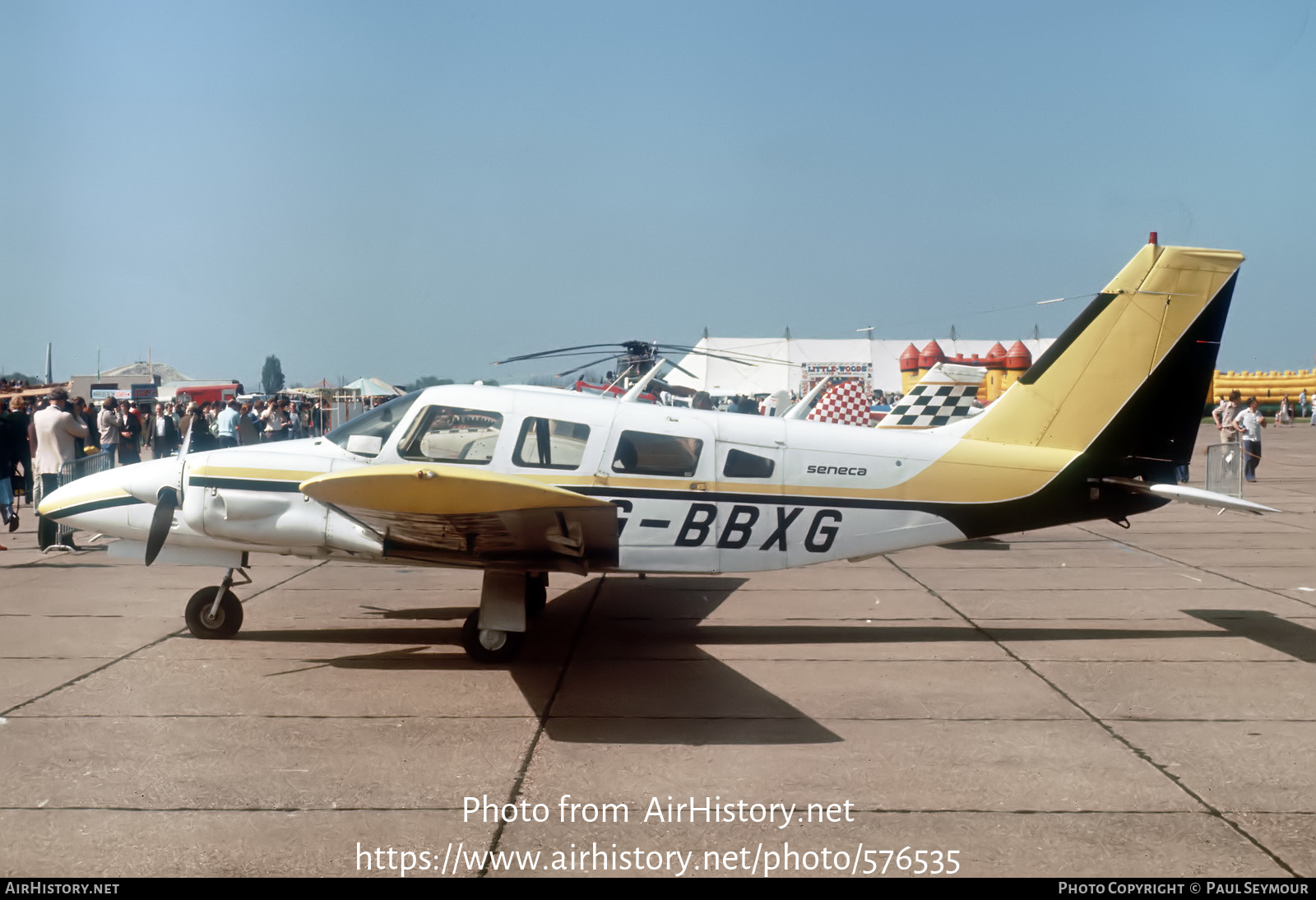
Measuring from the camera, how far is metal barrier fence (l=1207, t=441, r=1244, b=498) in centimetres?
1836

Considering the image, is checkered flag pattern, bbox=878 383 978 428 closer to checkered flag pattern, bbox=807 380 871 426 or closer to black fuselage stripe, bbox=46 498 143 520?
checkered flag pattern, bbox=807 380 871 426

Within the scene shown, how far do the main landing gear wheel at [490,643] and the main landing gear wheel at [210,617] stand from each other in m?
2.05

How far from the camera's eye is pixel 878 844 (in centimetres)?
459

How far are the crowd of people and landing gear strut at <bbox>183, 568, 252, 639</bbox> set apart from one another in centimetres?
128

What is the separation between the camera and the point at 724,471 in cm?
819

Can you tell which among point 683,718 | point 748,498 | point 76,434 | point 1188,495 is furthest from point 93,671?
point 1188,495

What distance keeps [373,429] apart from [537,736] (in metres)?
3.21

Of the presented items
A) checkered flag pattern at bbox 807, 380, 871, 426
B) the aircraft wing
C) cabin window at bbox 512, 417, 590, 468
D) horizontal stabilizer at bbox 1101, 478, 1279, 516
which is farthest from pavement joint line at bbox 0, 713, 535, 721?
checkered flag pattern at bbox 807, 380, 871, 426

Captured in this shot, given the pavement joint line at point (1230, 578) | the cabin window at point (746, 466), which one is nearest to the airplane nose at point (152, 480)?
the cabin window at point (746, 466)

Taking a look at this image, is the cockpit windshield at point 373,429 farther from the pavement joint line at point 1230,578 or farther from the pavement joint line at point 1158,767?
the pavement joint line at point 1230,578

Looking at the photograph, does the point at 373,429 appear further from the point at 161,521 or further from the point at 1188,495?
the point at 1188,495
